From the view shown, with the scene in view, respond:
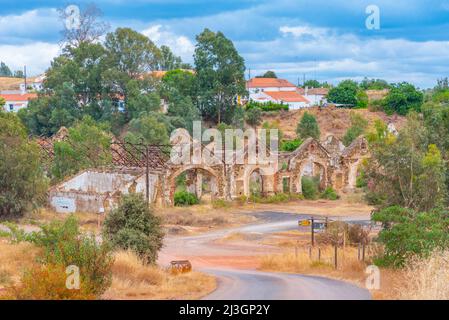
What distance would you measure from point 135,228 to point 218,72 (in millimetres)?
52876

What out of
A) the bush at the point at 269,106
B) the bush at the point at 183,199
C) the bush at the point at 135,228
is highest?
the bush at the point at 269,106

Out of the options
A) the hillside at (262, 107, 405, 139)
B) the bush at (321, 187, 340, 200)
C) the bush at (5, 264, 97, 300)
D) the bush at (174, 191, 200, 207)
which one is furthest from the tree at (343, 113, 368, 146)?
the bush at (5, 264, 97, 300)

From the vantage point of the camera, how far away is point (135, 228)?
24.8m

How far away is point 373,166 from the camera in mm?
32031

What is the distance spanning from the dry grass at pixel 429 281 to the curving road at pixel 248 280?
3.67 ft

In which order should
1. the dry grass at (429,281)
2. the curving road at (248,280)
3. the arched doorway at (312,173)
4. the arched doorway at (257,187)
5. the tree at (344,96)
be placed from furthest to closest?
the tree at (344,96)
the arched doorway at (312,173)
the arched doorway at (257,187)
the curving road at (248,280)
the dry grass at (429,281)

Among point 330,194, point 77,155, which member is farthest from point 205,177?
point 77,155

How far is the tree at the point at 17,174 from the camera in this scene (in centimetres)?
3962

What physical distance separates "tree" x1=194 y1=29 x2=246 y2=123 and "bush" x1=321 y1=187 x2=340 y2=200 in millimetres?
24465

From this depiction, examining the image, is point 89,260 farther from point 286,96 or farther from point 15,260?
point 286,96

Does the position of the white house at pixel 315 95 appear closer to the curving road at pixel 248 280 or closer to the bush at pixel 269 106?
the bush at pixel 269 106

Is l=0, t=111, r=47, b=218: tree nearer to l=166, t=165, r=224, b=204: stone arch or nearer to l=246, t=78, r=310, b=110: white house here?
l=166, t=165, r=224, b=204: stone arch

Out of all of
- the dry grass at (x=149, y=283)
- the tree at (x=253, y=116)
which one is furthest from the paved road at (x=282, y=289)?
the tree at (x=253, y=116)
